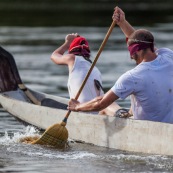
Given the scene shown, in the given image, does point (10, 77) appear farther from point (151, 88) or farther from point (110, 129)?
point (151, 88)

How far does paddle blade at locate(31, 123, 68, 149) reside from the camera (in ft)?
46.5

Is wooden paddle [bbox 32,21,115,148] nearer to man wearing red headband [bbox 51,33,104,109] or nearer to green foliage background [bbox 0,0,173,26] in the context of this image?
man wearing red headband [bbox 51,33,104,109]

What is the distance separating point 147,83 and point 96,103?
2.65 ft

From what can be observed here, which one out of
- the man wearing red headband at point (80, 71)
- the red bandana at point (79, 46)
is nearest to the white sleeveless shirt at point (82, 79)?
the man wearing red headband at point (80, 71)

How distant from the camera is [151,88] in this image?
1303 centimetres

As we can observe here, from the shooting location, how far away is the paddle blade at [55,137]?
1419cm

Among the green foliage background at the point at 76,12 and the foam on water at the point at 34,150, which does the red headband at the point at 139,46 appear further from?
the green foliage background at the point at 76,12

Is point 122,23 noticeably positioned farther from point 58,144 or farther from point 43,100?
point 43,100

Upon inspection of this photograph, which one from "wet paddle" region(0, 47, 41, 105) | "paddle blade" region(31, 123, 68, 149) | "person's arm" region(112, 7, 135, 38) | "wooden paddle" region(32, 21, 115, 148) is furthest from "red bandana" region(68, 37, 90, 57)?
"wet paddle" region(0, 47, 41, 105)

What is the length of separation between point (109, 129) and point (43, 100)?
3.21 metres

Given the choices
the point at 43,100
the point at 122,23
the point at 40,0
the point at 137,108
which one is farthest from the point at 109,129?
the point at 40,0

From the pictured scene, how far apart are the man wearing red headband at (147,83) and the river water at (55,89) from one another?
24.9 inches

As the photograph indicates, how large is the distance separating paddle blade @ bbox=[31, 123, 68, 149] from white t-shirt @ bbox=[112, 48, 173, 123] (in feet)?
4.48

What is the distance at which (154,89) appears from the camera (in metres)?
13.0
